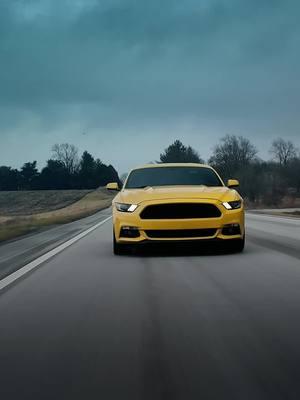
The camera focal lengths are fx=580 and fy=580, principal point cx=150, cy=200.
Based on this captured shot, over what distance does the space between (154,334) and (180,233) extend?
4.92 m

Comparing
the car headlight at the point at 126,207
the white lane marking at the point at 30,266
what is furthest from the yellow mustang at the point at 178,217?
the white lane marking at the point at 30,266

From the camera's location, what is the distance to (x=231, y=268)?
7801 mm

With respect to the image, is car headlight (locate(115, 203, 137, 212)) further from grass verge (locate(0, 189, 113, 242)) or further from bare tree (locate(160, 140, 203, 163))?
bare tree (locate(160, 140, 203, 163))

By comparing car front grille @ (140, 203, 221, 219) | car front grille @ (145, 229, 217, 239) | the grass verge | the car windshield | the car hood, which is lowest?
the grass verge

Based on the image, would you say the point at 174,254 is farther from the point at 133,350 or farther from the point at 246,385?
the point at 246,385

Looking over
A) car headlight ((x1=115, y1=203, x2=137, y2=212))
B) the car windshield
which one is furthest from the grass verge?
car headlight ((x1=115, y1=203, x2=137, y2=212))

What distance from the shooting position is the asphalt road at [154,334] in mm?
3186

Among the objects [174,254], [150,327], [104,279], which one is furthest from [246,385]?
[174,254]

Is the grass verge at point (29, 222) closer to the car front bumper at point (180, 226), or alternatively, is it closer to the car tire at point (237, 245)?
the car front bumper at point (180, 226)

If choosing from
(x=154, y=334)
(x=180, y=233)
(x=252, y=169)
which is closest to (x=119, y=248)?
(x=180, y=233)

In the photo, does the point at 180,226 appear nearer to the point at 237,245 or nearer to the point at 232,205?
the point at 232,205

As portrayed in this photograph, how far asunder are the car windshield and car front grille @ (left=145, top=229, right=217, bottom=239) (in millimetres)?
1880

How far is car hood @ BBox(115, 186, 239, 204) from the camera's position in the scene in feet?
30.8

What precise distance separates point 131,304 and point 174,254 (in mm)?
4350
